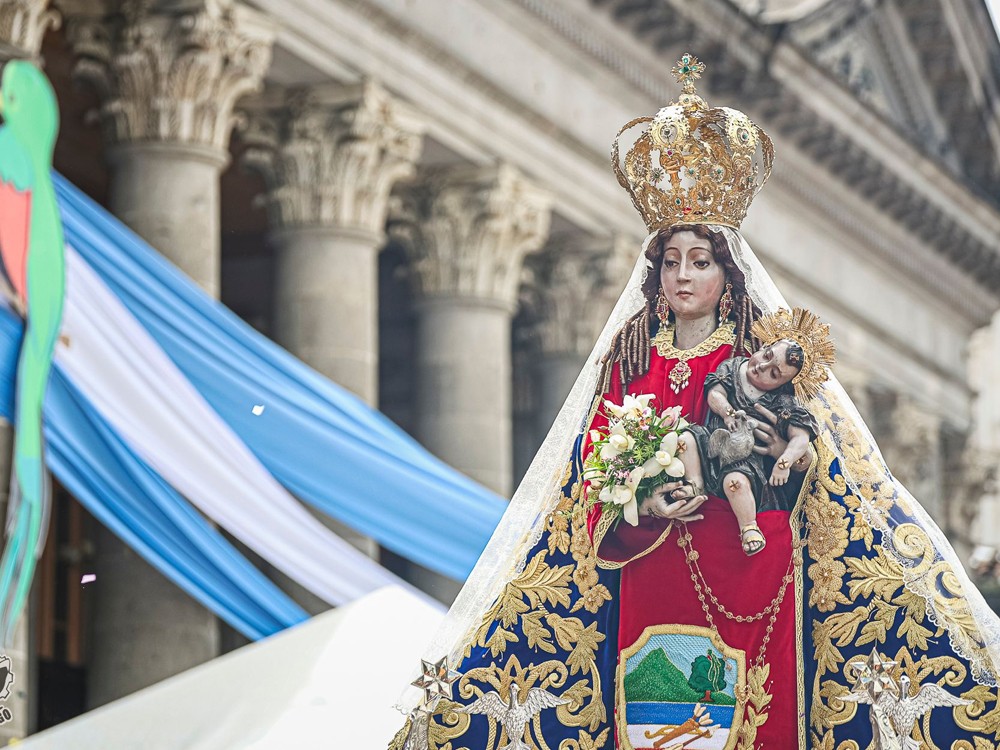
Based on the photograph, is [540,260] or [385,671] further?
[540,260]

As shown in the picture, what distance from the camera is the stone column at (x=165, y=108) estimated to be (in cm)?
1695

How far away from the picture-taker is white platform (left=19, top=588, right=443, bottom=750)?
12.0m

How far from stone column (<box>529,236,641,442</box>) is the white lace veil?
48.6 feet

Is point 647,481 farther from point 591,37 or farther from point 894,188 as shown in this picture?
point 894,188

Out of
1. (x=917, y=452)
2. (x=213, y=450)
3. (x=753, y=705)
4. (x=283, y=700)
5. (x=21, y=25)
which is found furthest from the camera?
(x=917, y=452)

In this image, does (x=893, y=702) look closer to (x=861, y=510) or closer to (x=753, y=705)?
(x=753, y=705)

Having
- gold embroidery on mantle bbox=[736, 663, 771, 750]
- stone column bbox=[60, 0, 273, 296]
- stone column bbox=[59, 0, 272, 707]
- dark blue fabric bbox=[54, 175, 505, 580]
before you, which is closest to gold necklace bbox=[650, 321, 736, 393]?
gold embroidery on mantle bbox=[736, 663, 771, 750]

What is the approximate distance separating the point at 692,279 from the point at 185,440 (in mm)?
7050

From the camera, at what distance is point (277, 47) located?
18.5 m

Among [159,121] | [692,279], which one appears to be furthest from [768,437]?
[159,121]

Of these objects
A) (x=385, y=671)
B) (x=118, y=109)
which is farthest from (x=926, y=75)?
(x=385, y=671)

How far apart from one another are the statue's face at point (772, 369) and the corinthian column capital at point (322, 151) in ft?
35.0

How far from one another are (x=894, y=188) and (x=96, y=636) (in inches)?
724

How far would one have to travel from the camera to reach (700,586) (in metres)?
8.94
